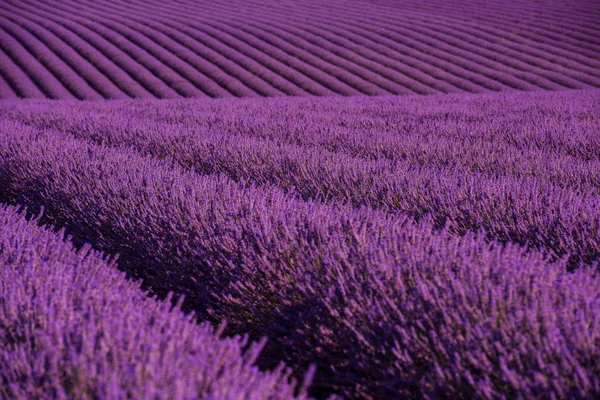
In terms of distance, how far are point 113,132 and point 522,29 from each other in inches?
765

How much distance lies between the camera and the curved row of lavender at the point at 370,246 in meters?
1.24

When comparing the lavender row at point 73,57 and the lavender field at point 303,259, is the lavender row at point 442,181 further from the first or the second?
the lavender row at point 73,57

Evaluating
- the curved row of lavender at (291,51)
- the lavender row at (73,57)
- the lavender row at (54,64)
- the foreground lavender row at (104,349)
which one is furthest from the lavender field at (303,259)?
the curved row of lavender at (291,51)

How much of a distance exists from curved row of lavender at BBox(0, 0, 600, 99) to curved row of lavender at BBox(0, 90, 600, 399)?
9457mm

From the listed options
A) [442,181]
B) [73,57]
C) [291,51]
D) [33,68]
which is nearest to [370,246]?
[442,181]

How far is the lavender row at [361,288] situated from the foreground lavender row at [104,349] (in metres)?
0.34

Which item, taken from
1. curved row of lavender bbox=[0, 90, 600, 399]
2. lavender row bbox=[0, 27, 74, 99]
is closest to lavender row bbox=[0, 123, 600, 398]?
curved row of lavender bbox=[0, 90, 600, 399]

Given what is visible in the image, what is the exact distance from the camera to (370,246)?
1.74 meters

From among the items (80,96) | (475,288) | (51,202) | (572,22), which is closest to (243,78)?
(80,96)

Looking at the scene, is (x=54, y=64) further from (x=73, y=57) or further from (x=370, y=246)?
(x=370, y=246)

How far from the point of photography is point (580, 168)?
302cm

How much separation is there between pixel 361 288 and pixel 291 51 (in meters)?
15.9

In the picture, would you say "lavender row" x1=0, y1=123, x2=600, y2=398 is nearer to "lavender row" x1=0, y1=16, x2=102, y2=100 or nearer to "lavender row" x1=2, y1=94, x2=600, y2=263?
"lavender row" x1=2, y1=94, x2=600, y2=263

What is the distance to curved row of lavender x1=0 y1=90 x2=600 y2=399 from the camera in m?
1.24
